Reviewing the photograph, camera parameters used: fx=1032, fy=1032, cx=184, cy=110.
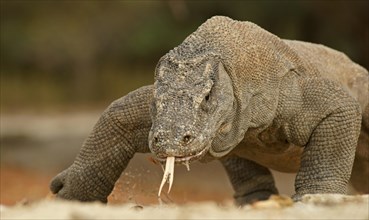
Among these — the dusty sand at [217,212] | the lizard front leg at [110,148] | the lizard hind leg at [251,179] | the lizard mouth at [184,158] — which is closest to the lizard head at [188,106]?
the lizard mouth at [184,158]

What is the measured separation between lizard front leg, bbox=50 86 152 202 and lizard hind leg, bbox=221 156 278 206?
155 centimetres

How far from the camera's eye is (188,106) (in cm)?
570

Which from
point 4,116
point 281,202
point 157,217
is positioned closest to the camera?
point 157,217

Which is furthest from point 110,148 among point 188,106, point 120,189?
point 188,106

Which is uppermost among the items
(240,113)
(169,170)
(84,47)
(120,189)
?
(240,113)

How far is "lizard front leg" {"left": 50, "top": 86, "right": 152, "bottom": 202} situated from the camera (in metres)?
7.04

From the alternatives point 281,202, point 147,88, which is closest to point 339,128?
point 147,88

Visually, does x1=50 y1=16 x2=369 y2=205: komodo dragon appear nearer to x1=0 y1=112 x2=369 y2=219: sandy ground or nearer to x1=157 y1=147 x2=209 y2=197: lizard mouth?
x1=157 y1=147 x2=209 y2=197: lizard mouth

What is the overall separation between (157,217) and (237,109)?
1.84m

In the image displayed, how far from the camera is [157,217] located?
4570mm

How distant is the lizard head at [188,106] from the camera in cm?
554

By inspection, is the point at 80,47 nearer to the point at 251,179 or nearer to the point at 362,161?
the point at 251,179

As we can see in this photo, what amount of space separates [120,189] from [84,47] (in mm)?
19820

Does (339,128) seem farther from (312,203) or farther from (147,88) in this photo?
(312,203)
